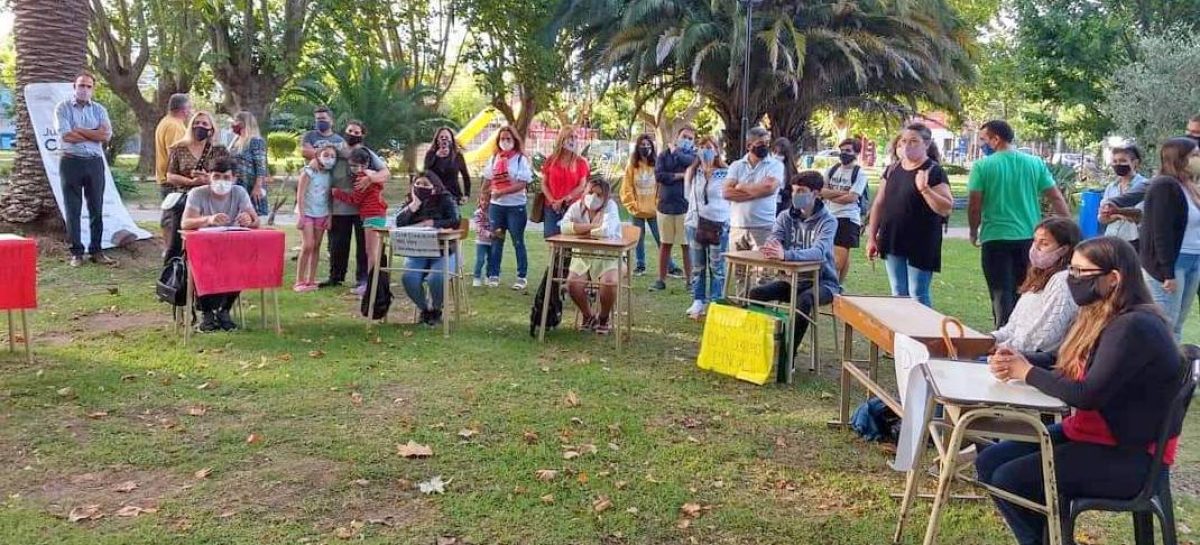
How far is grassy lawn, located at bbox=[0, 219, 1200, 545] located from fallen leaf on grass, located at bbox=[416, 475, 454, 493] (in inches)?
1.7

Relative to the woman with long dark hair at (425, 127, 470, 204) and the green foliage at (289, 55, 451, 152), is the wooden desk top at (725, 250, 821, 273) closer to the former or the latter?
the woman with long dark hair at (425, 127, 470, 204)

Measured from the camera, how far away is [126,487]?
4.27 metres

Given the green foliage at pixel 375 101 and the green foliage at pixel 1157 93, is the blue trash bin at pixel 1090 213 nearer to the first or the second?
the green foliage at pixel 1157 93

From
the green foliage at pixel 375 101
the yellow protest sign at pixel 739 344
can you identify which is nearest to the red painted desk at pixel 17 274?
the yellow protest sign at pixel 739 344

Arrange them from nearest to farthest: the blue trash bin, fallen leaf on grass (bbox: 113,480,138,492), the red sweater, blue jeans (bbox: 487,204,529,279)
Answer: fallen leaf on grass (bbox: 113,480,138,492), the red sweater, blue jeans (bbox: 487,204,529,279), the blue trash bin

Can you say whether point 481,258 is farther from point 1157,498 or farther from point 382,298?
point 1157,498

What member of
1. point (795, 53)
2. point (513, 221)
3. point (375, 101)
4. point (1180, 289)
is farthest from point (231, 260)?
point (375, 101)

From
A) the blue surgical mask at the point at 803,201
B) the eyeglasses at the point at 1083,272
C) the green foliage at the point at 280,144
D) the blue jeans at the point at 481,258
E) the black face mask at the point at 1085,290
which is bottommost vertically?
the blue jeans at the point at 481,258

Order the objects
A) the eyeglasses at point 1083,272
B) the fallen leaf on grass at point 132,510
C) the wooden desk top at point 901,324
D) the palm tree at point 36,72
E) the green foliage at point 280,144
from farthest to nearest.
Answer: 1. the green foliage at point 280,144
2. the palm tree at point 36,72
3. the wooden desk top at point 901,324
4. the fallen leaf on grass at point 132,510
5. the eyeglasses at point 1083,272

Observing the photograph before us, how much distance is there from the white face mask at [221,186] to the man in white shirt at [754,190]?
154 inches

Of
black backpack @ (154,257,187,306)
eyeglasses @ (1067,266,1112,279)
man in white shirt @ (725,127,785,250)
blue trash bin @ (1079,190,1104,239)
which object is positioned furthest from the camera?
blue trash bin @ (1079,190,1104,239)

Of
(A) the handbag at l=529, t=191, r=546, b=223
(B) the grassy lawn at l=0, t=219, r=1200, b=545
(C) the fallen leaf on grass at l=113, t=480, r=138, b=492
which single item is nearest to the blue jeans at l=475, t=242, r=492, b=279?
(A) the handbag at l=529, t=191, r=546, b=223

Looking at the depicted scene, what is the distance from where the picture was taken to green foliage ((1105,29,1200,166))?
21750mm

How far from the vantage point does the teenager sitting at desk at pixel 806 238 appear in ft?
21.8
